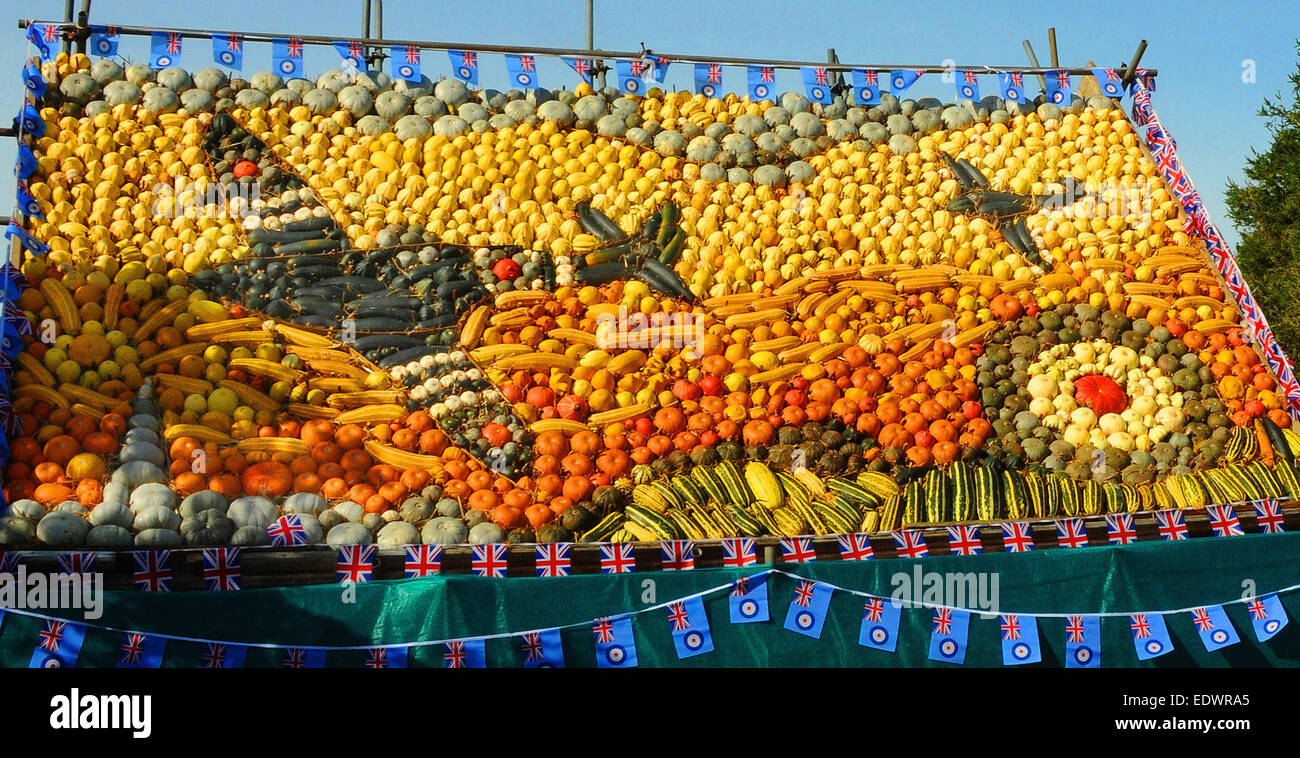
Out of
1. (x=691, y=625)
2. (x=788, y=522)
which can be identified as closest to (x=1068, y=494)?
(x=788, y=522)

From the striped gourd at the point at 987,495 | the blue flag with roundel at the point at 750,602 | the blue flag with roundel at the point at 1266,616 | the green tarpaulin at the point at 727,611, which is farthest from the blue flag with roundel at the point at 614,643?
the blue flag with roundel at the point at 1266,616

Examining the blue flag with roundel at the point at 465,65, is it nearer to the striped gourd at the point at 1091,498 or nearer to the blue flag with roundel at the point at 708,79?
the blue flag with roundel at the point at 708,79

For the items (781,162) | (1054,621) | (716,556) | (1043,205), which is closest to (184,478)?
(716,556)

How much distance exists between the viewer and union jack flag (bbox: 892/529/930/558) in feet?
24.8

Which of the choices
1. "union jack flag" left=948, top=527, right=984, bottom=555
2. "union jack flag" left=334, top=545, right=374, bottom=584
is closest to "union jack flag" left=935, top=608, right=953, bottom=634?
"union jack flag" left=948, top=527, right=984, bottom=555

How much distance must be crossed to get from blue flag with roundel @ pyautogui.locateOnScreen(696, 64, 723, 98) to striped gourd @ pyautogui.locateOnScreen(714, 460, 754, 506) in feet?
15.9

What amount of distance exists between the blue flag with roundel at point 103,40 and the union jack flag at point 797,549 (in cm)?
744

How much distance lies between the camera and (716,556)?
24.2 ft

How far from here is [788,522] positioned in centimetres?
791

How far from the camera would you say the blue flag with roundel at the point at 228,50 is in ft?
35.8

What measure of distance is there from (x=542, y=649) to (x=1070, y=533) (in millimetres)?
3533

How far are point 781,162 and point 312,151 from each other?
4.17 meters

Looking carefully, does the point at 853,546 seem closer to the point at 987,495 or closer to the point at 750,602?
the point at 750,602

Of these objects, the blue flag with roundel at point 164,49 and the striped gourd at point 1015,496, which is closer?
the striped gourd at point 1015,496
